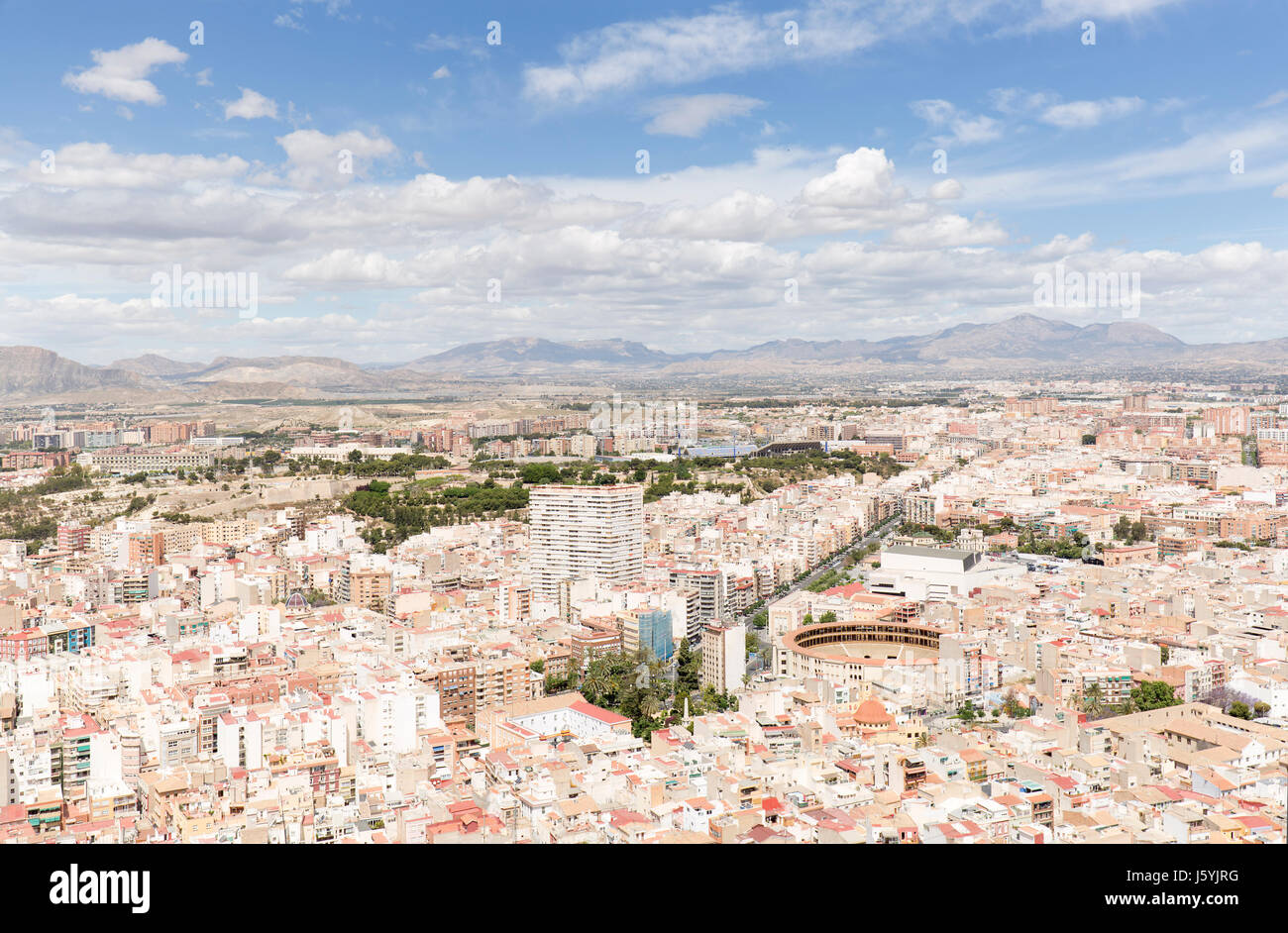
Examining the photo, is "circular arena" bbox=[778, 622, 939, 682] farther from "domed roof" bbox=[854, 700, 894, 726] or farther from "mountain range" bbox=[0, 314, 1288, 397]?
"mountain range" bbox=[0, 314, 1288, 397]

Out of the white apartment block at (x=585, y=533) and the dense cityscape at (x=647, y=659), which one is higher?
the white apartment block at (x=585, y=533)

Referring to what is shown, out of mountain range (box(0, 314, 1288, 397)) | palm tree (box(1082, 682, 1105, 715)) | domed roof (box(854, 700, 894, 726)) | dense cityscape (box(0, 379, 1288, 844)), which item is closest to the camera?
dense cityscape (box(0, 379, 1288, 844))

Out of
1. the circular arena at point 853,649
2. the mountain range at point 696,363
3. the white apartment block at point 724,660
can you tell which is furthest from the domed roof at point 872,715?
the mountain range at point 696,363

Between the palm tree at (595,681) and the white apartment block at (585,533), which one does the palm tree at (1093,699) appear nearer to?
the palm tree at (595,681)

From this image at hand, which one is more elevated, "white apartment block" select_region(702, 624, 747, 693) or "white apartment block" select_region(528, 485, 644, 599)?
"white apartment block" select_region(528, 485, 644, 599)

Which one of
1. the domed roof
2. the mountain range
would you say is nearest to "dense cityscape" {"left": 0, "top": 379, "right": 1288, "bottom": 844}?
the domed roof

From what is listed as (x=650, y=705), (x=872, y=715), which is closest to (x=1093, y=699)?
(x=872, y=715)
